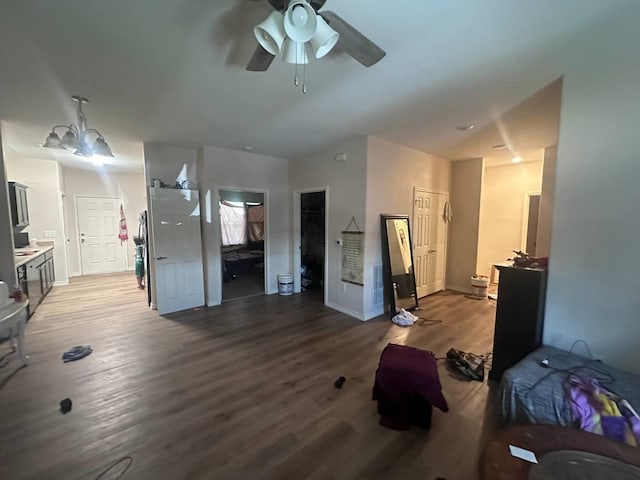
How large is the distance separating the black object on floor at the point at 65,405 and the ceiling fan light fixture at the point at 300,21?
312cm

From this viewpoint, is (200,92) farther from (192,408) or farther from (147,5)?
(192,408)

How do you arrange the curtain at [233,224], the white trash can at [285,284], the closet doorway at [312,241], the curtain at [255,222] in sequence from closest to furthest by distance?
the white trash can at [285,284] < the closet doorway at [312,241] < the curtain at [233,224] < the curtain at [255,222]

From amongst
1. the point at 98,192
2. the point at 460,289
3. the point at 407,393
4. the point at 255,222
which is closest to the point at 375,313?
the point at 407,393

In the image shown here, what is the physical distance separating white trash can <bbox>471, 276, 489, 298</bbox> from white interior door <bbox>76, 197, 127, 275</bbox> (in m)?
8.60

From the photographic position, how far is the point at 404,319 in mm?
3826

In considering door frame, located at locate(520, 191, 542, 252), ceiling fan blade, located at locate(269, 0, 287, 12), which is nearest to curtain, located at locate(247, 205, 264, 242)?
ceiling fan blade, located at locate(269, 0, 287, 12)

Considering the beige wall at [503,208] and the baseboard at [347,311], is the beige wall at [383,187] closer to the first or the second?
the baseboard at [347,311]

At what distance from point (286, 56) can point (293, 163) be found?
3.63m

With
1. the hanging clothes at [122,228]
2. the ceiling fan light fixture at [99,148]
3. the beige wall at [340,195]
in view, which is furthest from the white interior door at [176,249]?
the hanging clothes at [122,228]

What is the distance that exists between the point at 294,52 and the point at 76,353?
372 centimetres

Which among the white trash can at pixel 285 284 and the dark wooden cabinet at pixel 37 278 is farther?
the white trash can at pixel 285 284

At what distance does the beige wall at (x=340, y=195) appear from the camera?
387 cm

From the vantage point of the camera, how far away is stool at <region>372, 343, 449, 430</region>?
1.95 m

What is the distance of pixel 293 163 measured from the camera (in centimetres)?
516
